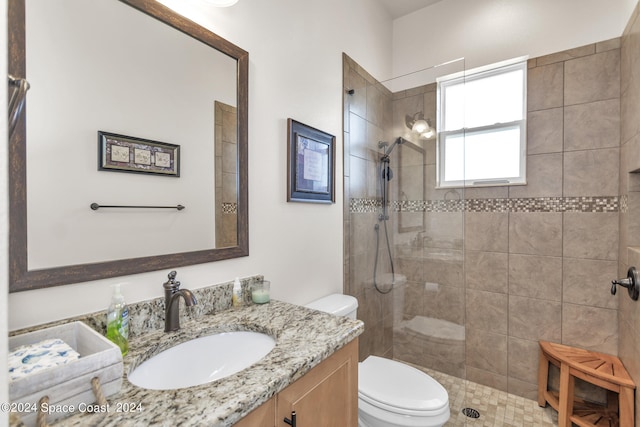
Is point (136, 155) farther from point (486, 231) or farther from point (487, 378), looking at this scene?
point (487, 378)

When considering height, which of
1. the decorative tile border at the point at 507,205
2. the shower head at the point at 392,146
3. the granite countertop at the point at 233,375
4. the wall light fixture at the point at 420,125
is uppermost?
the wall light fixture at the point at 420,125

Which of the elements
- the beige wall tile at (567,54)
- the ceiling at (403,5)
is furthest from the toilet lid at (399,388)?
the ceiling at (403,5)

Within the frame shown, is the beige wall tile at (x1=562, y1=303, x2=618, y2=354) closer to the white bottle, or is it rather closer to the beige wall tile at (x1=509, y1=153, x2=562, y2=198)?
the beige wall tile at (x1=509, y1=153, x2=562, y2=198)

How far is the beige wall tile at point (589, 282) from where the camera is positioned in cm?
197

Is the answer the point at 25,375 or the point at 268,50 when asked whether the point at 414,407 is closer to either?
the point at 25,375

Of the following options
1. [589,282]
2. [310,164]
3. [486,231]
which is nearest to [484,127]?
[486,231]

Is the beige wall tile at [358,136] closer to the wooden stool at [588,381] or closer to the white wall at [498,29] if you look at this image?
the white wall at [498,29]

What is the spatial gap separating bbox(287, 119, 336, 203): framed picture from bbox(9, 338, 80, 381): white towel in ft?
3.57

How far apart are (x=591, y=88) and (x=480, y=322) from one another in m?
1.83

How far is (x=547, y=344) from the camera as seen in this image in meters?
2.11

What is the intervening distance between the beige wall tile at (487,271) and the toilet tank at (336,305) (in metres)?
1.15

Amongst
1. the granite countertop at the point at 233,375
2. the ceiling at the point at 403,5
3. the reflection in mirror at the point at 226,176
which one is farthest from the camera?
the ceiling at the point at 403,5

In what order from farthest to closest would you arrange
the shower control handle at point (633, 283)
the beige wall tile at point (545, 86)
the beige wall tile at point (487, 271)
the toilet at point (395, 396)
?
the beige wall tile at point (487, 271) → the beige wall tile at point (545, 86) → the shower control handle at point (633, 283) → the toilet at point (395, 396)

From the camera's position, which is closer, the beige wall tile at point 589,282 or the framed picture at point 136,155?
the framed picture at point 136,155
